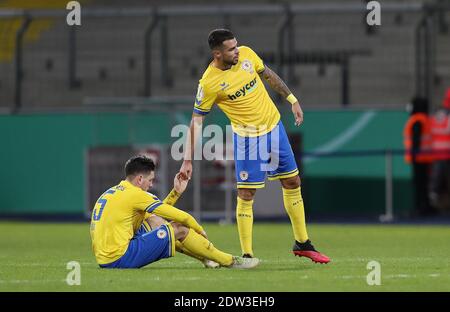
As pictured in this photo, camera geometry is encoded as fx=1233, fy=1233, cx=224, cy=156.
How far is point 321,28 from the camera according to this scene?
22062 mm

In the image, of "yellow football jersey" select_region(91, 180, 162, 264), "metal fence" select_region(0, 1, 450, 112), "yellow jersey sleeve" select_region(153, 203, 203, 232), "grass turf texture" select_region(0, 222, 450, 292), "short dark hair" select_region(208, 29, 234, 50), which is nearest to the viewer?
"grass turf texture" select_region(0, 222, 450, 292)

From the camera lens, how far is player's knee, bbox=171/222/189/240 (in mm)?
10305

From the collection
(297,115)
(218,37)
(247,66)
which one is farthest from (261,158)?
(218,37)

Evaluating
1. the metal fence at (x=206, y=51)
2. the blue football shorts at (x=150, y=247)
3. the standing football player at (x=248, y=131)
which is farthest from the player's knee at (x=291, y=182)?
the metal fence at (x=206, y=51)

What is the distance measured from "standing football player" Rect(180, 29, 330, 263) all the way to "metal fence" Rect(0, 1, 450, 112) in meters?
9.07

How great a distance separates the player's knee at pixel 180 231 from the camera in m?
10.3

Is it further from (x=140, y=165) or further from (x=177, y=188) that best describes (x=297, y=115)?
(x=140, y=165)

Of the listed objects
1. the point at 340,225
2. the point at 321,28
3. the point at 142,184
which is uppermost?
the point at 321,28

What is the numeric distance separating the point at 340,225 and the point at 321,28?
Answer: 14.8 ft

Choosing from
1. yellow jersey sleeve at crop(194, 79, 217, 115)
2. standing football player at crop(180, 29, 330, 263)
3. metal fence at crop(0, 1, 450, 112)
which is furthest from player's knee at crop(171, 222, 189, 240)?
metal fence at crop(0, 1, 450, 112)

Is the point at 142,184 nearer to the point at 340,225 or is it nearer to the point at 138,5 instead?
the point at 340,225

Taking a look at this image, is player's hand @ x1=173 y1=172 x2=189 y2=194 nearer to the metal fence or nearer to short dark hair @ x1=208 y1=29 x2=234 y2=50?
short dark hair @ x1=208 y1=29 x2=234 y2=50
